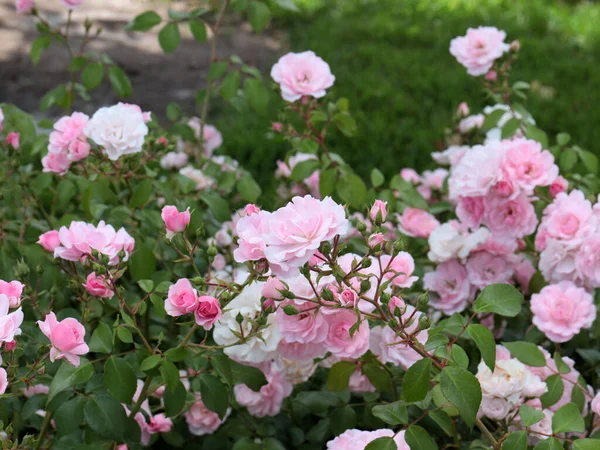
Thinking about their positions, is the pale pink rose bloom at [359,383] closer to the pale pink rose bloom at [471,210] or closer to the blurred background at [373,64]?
the pale pink rose bloom at [471,210]

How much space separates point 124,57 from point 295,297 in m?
4.39

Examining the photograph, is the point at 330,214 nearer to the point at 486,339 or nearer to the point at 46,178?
the point at 486,339

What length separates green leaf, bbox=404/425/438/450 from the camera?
3.82 feet

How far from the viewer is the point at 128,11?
244 inches

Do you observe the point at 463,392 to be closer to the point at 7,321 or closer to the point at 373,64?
the point at 7,321

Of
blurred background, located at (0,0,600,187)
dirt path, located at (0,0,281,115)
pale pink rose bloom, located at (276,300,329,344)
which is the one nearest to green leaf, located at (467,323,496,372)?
pale pink rose bloom, located at (276,300,329,344)

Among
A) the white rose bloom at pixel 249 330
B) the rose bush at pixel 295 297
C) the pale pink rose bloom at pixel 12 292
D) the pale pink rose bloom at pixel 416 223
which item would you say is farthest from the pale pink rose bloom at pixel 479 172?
the pale pink rose bloom at pixel 12 292

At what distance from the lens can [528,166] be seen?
63.2 inches

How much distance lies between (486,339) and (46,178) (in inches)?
43.0

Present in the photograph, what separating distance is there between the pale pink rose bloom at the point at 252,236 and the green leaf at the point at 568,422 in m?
0.49

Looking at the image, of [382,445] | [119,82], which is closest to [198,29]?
[119,82]

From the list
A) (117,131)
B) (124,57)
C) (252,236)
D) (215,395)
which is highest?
(252,236)

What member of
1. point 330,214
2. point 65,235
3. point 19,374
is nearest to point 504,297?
point 330,214

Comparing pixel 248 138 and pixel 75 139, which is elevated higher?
pixel 75 139
